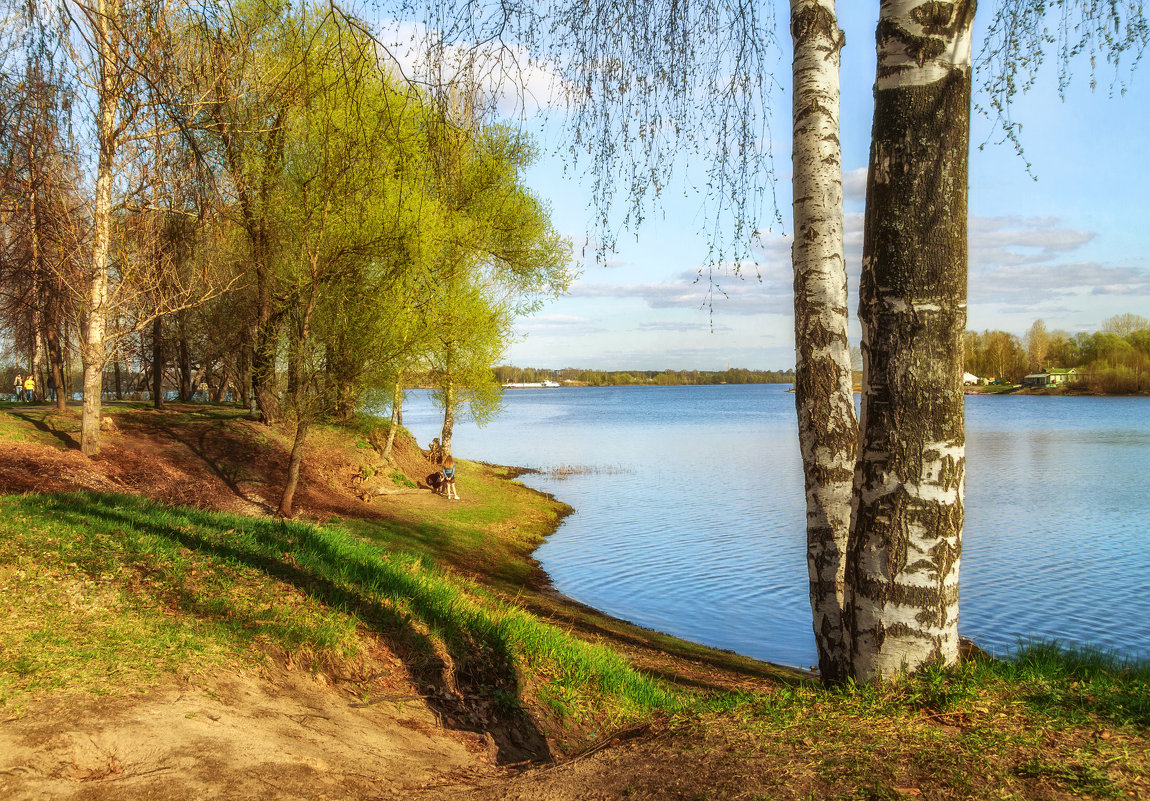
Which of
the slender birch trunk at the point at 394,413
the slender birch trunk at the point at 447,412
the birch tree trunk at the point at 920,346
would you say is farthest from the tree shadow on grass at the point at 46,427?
the birch tree trunk at the point at 920,346

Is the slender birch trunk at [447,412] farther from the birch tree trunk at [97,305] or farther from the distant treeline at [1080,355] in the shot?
the distant treeline at [1080,355]

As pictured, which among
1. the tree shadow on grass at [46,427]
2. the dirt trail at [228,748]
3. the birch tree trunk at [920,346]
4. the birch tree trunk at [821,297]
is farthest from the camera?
the tree shadow on grass at [46,427]

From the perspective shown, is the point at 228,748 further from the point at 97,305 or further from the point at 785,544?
the point at 785,544

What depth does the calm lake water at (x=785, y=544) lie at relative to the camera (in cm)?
1234

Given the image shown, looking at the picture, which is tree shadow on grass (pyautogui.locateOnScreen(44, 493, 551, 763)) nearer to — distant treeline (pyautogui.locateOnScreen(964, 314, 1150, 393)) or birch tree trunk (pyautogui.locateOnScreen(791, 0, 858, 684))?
birch tree trunk (pyautogui.locateOnScreen(791, 0, 858, 684))

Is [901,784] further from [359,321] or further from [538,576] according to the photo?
[359,321]

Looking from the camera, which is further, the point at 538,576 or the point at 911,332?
the point at 538,576

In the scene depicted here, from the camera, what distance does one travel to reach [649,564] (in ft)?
56.5

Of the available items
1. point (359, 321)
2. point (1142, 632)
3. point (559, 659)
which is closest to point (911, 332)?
point (559, 659)

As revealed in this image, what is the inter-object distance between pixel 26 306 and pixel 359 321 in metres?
14.3

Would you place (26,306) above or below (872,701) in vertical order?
above

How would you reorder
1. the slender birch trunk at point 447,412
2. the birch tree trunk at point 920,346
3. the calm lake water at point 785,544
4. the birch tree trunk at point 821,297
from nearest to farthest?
the birch tree trunk at point 920,346
the birch tree trunk at point 821,297
the calm lake water at point 785,544
the slender birch trunk at point 447,412

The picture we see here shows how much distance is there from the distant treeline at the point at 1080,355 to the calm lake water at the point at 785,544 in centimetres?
7378

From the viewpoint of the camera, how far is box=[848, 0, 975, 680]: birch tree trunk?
12.2ft
